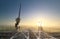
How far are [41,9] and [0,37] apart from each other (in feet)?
3.18

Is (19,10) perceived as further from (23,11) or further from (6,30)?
(6,30)

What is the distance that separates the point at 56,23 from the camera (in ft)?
9.98

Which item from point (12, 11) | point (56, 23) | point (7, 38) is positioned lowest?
point (7, 38)

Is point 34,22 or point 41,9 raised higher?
point 41,9

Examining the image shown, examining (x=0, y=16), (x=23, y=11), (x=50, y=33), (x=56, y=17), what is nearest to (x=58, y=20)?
(x=56, y=17)

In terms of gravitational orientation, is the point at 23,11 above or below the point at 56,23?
above

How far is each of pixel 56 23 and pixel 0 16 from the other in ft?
3.61

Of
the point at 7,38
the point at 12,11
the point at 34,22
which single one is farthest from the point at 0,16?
the point at 34,22

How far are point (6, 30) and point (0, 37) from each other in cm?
18

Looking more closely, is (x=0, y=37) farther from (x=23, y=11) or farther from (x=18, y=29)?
(x=23, y=11)

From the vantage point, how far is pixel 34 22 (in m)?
3.08

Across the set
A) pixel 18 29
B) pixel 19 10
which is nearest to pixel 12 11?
pixel 19 10

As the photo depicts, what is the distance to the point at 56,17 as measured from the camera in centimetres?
306

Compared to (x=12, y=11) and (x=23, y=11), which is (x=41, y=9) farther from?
(x=12, y=11)
